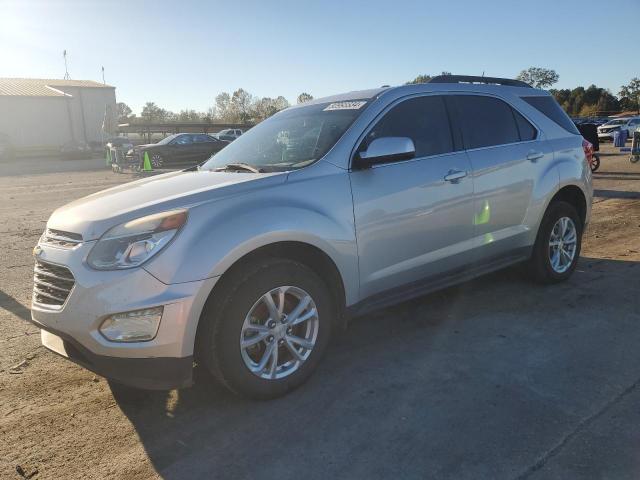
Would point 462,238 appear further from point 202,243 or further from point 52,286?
point 52,286

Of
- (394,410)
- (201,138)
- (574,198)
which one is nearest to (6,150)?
(201,138)

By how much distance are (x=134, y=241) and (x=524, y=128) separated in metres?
3.65

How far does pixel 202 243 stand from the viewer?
2762 mm

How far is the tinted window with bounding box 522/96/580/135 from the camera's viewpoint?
5.05m

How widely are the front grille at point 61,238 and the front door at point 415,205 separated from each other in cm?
167

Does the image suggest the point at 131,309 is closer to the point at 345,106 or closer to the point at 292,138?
the point at 292,138

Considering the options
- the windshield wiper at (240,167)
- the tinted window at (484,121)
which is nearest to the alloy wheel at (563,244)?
the tinted window at (484,121)

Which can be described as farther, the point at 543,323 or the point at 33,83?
the point at 33,83

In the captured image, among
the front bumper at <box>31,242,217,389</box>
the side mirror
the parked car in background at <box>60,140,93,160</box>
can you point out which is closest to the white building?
the parked car in background at <box>60,140,93,160</box>

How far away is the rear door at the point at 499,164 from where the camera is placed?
4230mm

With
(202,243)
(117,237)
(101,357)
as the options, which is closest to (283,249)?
(202,243)

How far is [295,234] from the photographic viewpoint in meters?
3.07

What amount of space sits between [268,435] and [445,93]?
2.98m

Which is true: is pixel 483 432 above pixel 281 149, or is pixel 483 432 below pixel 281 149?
below
